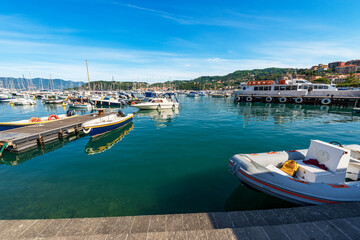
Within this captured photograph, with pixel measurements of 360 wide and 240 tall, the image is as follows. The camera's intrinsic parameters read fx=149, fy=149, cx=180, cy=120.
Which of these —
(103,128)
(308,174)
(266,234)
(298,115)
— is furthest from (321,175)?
(298,115)

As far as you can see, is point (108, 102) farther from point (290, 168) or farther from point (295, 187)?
point (295, 187)

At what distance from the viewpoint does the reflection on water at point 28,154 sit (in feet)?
30.6

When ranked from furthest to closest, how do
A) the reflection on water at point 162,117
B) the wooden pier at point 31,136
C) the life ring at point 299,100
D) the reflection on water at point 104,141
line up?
the life ring at point 299,100 < the reflection on water at point 162,117 < the reflection on water at point 104,141 < the wooden pier at point 31,136

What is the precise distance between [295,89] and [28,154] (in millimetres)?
54409

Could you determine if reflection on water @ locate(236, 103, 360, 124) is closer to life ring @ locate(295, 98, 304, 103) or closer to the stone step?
life ring @ locate(295, 98, 304, 103)

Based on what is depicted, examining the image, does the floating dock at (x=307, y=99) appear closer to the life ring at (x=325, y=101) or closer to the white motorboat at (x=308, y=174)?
the life ring at (x=325, y=101)

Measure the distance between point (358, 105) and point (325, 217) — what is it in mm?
50194

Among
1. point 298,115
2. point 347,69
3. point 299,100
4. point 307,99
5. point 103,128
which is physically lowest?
point 298,115

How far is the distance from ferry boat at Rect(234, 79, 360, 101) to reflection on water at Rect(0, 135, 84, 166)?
1966 inches

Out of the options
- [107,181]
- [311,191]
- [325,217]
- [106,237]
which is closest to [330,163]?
[311,191]

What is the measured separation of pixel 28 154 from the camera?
1032 centimetres

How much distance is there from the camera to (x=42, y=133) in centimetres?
1209

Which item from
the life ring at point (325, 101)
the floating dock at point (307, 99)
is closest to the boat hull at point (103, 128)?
the floating dock at point (307, 99)

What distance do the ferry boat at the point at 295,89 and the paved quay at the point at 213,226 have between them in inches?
1868
